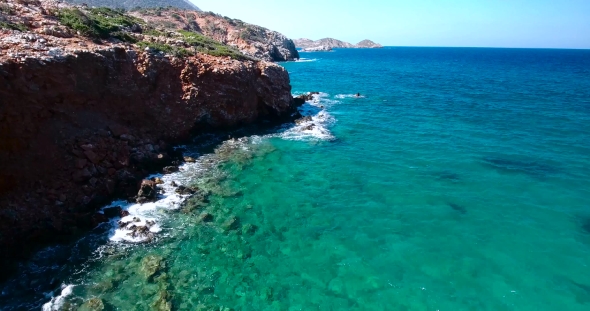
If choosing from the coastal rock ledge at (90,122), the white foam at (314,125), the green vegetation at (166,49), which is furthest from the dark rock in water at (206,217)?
the green vegetation at (166,49)

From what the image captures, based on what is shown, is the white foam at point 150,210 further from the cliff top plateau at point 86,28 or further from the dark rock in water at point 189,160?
the cliff top plateau at point 86,28

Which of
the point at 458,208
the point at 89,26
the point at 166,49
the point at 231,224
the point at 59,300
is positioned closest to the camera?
the point at 59,300

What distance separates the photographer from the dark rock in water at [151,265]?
1587 centimetres

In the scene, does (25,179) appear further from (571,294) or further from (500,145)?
(500,145)

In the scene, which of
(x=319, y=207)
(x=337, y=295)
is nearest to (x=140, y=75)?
(x=319, y=207)

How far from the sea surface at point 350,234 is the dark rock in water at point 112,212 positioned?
0.83 metres

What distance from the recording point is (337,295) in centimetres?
1533

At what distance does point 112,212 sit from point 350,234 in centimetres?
1406

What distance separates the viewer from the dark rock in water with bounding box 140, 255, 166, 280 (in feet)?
52.1

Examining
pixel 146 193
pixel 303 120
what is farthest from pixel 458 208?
pixel 303 120

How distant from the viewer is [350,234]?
1959 cm

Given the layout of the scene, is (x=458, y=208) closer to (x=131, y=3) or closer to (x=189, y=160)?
(x=189, y=160)

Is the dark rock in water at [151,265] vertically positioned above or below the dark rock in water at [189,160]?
below

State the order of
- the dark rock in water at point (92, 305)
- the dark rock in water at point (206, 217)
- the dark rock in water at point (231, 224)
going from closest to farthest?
the dark rock in water at point (92, 305), the dark rock in water at point (231, 224), the dark rock in water at point (206, 217)
